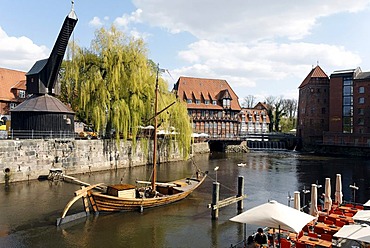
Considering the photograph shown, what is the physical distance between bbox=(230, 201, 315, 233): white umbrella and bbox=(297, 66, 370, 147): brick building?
51.5 m

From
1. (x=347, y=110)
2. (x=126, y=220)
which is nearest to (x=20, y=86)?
(x=126, y=220)

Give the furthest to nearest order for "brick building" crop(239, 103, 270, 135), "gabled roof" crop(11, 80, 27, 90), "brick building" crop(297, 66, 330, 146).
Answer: "brick building" crop(239, 103, 270, 135)
"brick building" crop(297, 66, 330, 146)
"gabled roof" crop(11, 80, 27, 90)

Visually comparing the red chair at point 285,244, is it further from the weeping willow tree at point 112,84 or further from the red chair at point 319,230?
the weeping willow tree at point 112,84

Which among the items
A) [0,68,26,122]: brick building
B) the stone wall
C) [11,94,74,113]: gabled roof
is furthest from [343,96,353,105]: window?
[0,68,26,122]: brick building

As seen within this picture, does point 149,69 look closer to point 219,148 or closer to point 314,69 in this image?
point 219,148

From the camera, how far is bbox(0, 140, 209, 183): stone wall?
79.0ft

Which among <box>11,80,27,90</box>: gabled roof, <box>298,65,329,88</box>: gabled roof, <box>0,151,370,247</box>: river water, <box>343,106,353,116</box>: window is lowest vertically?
<box>0,151,370,247</box>: river water

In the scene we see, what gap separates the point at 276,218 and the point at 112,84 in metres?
24.2

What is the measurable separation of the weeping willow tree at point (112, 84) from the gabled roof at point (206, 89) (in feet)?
89.2

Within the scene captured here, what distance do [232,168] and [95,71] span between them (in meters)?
17.3

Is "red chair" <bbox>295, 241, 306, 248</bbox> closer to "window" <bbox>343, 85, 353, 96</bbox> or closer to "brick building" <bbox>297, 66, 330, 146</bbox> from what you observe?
"brick building" <bbox>297, 66, 330, 146</bbox>

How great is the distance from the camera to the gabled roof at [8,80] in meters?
41.7

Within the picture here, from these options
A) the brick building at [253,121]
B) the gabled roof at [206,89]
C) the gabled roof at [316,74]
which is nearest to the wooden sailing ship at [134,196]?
the gabled roof at [206,89]

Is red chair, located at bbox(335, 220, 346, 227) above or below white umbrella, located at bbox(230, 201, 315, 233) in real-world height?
below
